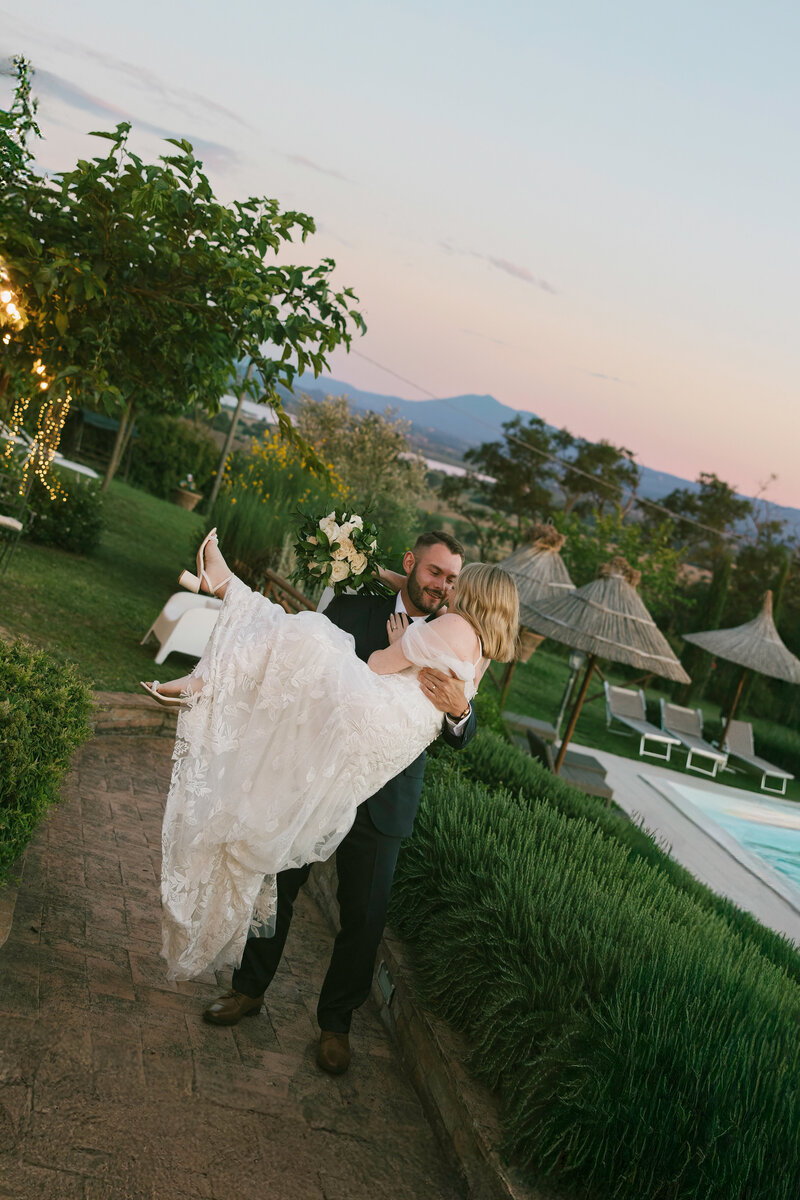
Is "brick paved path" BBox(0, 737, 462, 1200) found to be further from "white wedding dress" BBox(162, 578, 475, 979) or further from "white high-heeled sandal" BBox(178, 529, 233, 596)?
"white high-heeled sandal" BBox(178, 529, 233, 596)

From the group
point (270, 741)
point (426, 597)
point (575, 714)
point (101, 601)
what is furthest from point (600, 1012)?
point (101, 601)

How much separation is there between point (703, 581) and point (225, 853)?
3415 cm

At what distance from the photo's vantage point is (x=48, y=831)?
A: 427 cm

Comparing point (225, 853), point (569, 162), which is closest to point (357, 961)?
point (225, 853)

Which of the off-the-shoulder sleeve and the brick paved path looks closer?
the brick paved path

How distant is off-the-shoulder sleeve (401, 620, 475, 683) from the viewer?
Answer: 2.97m

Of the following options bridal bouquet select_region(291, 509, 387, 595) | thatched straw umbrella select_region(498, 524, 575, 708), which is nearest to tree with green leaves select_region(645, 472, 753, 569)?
thatched straw umbrella select_region(498, 524, 575, 708)

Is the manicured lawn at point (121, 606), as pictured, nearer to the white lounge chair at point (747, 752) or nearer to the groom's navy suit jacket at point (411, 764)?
the white lounge chair at point (747, 752)

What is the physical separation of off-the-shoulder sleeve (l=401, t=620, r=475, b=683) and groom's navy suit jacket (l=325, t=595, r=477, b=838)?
10.9 inches

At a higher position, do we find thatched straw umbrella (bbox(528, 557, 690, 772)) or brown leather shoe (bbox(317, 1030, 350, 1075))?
thatched straw umbrella (bbox(528, 557, 690, 772))

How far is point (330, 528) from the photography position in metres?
4.18

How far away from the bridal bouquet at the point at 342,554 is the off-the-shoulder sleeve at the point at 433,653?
3.72 feet

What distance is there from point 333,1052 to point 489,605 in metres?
1.70

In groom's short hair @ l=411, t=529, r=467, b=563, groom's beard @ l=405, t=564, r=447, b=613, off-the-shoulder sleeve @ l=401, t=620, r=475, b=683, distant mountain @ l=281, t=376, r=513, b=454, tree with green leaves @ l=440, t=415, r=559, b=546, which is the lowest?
off-the-shoulder sleeve @ l=401, t=620, r=475, b=683
